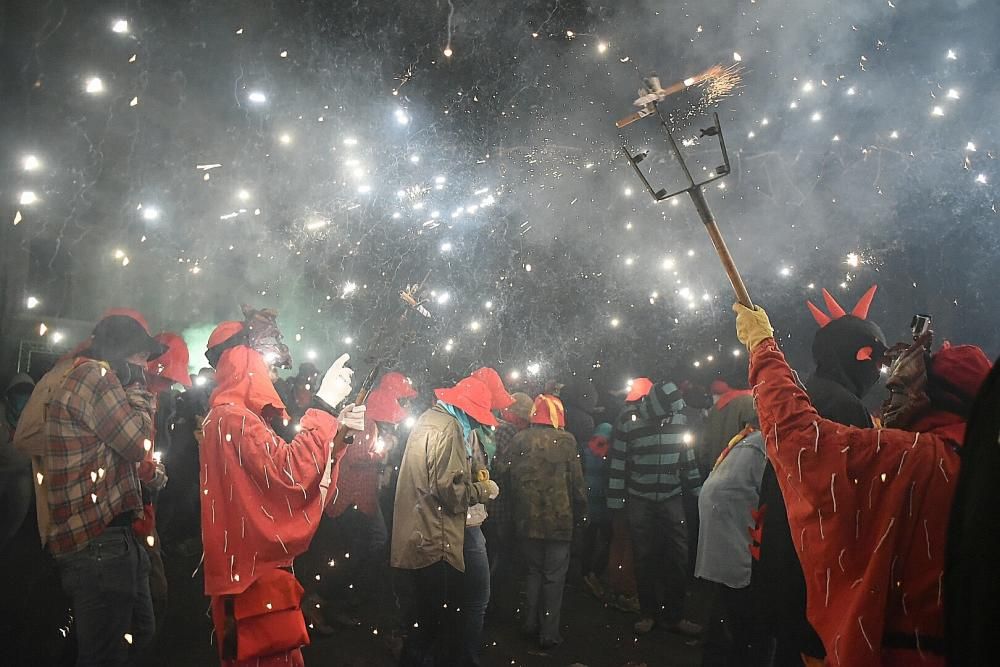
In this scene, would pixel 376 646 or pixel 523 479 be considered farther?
pixel 523 479

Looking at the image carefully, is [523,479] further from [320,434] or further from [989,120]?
[989,120]

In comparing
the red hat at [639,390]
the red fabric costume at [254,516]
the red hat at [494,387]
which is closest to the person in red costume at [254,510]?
the red fabric costume at [254,516]

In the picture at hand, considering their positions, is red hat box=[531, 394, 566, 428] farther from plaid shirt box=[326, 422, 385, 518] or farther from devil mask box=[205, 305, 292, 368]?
devil mask box=[205, 305, 292, 368]

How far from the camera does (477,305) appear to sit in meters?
17.0

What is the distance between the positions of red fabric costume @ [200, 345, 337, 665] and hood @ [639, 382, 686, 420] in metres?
4.11

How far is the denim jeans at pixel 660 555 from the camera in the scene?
6.05m

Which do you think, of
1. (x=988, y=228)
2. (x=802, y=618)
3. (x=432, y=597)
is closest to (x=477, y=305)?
(x=988, y=228)

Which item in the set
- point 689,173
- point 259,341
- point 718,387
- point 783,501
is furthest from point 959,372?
point 718,387

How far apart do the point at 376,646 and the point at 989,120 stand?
12.7m

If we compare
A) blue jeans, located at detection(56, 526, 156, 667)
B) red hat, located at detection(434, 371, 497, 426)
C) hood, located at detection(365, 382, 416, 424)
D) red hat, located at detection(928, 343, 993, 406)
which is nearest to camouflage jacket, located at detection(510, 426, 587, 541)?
red hat, located at detection(434, 371, 497, 426)

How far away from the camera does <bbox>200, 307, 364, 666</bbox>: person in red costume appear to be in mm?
2945

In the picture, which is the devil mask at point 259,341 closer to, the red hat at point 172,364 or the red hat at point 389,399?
the red hat at point 172,364

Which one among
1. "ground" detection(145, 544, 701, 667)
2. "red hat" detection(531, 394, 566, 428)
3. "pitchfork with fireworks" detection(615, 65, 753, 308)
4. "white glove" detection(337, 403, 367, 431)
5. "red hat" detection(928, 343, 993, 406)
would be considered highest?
"pitchfork with fireworks" detection(615, 65, 753, 308)

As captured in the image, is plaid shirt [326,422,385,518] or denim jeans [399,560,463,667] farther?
plaid shirt [326,422,385,518]
